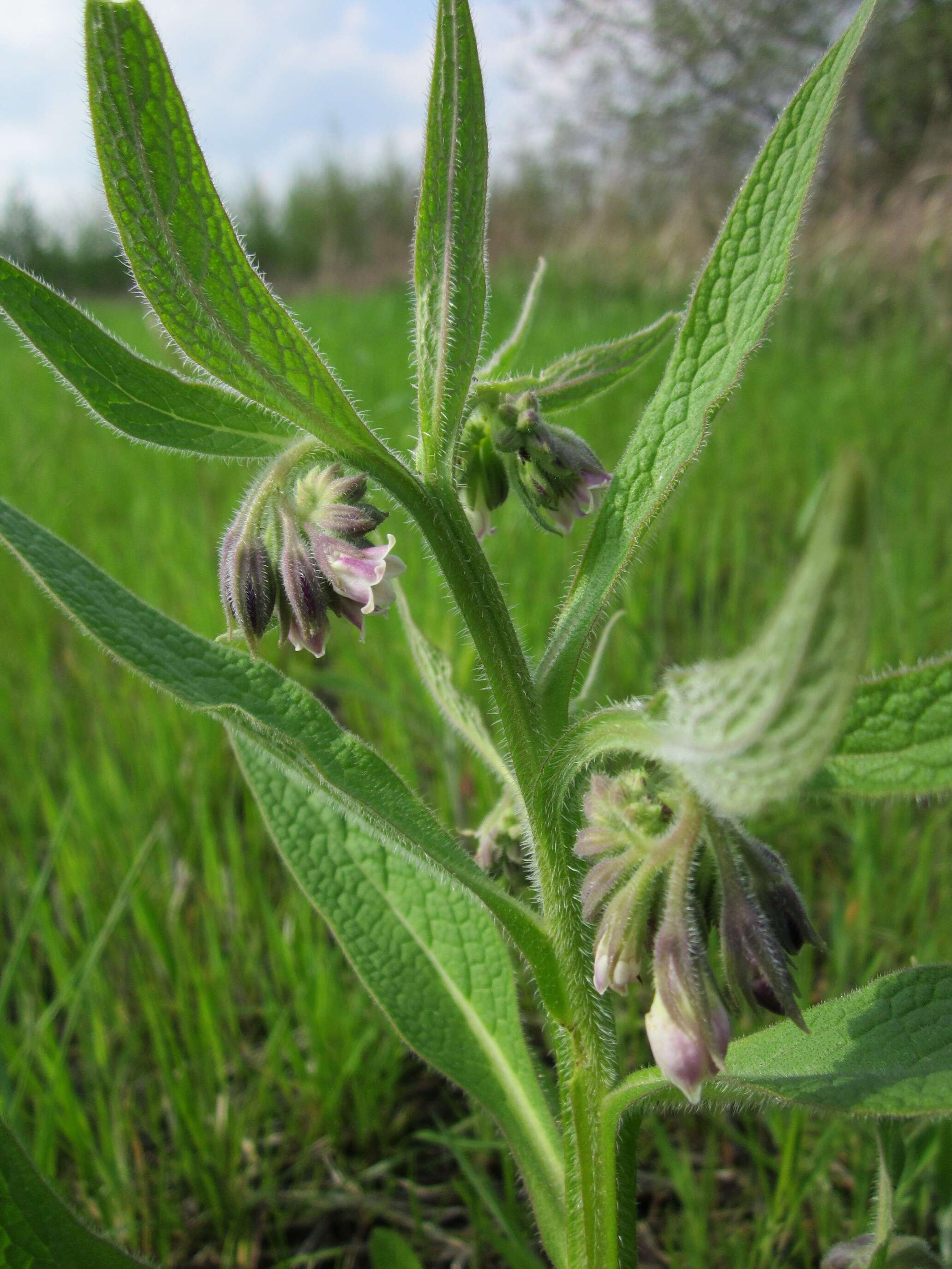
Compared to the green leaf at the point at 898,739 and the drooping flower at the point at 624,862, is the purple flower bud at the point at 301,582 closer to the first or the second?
the drooping flower at the point at 624,862

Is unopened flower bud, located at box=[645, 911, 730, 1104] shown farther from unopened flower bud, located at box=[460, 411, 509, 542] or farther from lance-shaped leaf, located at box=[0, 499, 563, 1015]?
unopened flower bud, located at box=[460, 411, 509, 542]

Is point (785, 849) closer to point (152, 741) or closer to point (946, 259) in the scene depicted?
point (152, 741)

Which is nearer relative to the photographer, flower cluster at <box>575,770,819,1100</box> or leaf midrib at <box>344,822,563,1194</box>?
flower cluster at <box>575,770,819,1100</box>

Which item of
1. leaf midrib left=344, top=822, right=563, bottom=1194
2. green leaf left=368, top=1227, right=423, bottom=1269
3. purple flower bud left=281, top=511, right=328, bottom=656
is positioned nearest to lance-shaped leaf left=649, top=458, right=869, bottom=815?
purple flower bud left=281, top=511, right=328, bottom=656

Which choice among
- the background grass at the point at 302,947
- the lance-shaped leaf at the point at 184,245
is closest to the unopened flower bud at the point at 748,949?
the background grass at the point at 302,947

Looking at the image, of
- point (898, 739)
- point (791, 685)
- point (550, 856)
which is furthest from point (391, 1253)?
point (791, 685)

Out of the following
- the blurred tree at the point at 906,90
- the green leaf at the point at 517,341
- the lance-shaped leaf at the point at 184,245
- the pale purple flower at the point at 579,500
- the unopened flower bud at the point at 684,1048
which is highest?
the blurred tree at the point at 906,90
